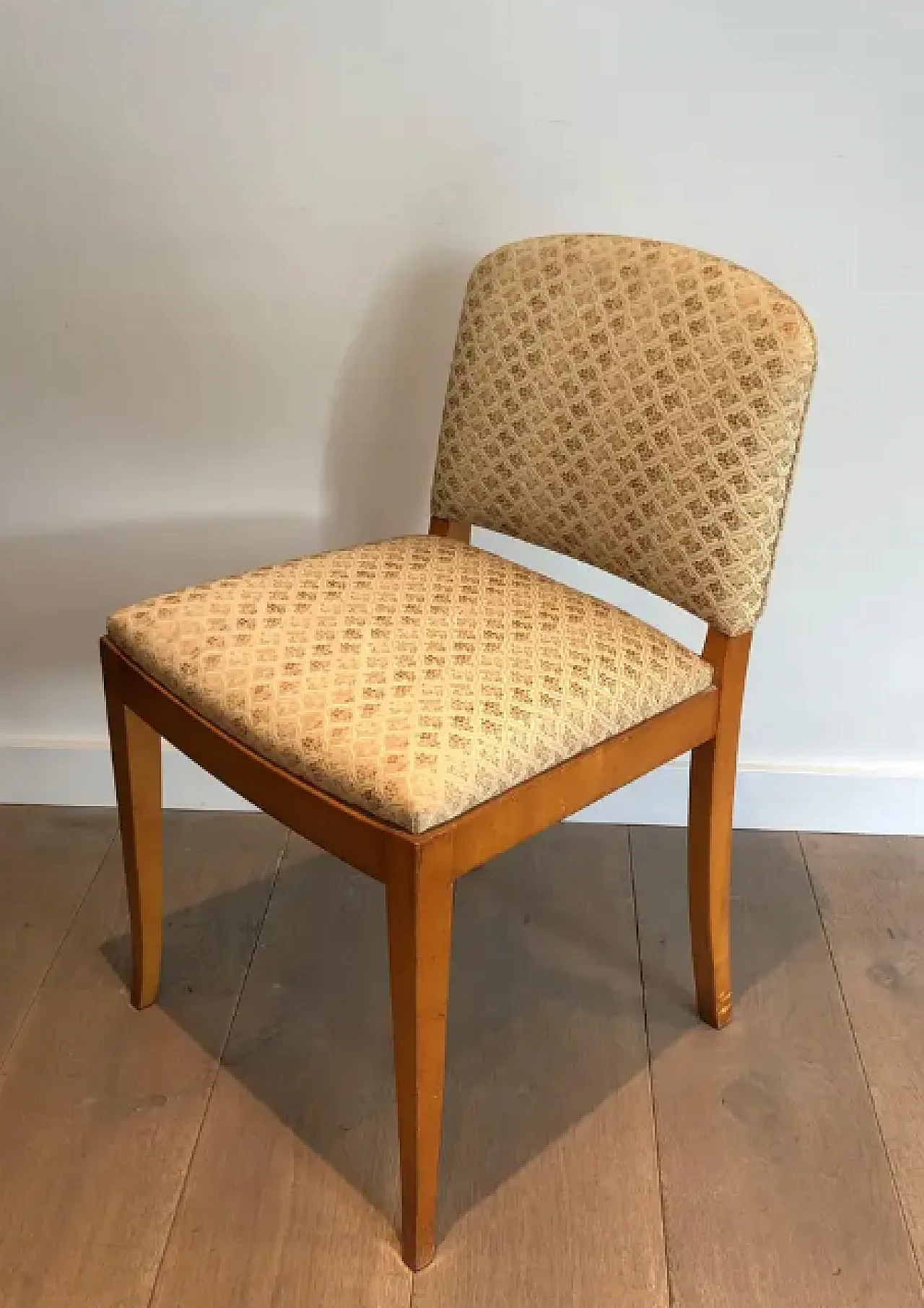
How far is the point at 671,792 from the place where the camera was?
1637mm

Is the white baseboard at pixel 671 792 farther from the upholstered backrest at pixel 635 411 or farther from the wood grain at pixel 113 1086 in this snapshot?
the upholstered backrest at pixel 635 411

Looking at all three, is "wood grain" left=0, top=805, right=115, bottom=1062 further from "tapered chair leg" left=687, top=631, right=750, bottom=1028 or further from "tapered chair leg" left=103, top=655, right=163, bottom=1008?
"tapered chair leg" left=687, top=631, right=750, bottom=1028

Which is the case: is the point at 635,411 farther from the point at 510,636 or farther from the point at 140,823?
the point at 140,823

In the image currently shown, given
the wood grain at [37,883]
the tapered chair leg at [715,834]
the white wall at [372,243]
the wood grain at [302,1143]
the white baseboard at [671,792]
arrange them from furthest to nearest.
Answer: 1. the white baseboard at [671,792]
2. the wood grain at [37,883]
3. the white wall at [372,243]
4. the tapered chair leg at [715,834]
5. the wood grain at [302,1143]

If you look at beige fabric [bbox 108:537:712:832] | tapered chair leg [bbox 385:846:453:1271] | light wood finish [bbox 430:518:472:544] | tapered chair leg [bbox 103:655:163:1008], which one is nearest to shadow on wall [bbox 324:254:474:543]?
light wood finish [bbox 430:518:472:544]

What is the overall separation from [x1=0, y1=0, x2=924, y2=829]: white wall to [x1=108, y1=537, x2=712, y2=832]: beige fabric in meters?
0.33

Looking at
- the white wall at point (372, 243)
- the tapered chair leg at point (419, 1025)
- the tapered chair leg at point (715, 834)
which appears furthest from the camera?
the white wall at point (372, 243)

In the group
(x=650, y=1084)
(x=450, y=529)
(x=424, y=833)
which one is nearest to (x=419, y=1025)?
(x=424, y=833)

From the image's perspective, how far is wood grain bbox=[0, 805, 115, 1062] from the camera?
1.35m

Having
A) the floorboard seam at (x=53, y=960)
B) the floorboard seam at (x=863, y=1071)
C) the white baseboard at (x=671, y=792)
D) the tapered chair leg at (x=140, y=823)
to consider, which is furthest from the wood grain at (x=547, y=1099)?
the floorboard seam at (x=53, y=960)

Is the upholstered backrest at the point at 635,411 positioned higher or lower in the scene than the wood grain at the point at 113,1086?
higher

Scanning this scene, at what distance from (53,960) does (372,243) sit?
0.90 metres

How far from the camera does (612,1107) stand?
120cm

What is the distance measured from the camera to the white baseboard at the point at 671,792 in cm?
162
